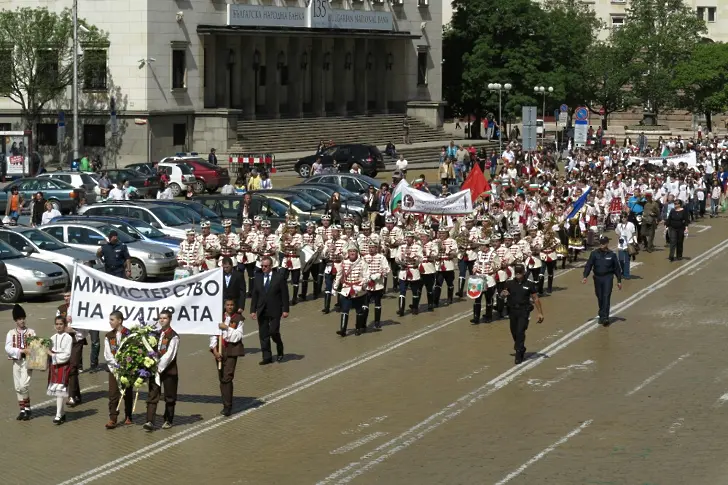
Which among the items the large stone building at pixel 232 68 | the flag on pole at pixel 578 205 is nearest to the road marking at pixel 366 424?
the flag on pole at pixel 578 205

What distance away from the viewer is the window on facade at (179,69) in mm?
66125

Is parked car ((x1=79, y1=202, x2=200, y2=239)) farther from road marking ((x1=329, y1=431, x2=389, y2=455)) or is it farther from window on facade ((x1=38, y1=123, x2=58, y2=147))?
window on facade ((x1=38, y1=123, x2=58, y2=147))

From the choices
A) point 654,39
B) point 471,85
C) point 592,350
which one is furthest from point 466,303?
point 654,39

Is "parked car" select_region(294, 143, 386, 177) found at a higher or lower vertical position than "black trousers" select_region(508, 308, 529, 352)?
higher

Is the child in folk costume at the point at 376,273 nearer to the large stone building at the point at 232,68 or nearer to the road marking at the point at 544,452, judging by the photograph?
the road marking at the point at 544,452

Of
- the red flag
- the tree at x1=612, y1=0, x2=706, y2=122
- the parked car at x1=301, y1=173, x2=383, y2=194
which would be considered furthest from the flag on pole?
the tree at x1=612, y1=0, x2=706, y2=122

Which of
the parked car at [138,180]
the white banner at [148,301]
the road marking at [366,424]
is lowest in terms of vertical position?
the road marking at [366,424]

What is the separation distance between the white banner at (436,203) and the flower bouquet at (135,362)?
1590cm

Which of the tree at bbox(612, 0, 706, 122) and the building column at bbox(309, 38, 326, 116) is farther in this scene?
the tree at bbox(612, 0, 706, 122)

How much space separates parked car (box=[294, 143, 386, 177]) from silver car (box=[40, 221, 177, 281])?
2761 cm

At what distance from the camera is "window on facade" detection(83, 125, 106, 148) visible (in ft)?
214

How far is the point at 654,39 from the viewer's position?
303 feet

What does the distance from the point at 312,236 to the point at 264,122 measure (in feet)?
135

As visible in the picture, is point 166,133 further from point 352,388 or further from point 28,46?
point 352,388
